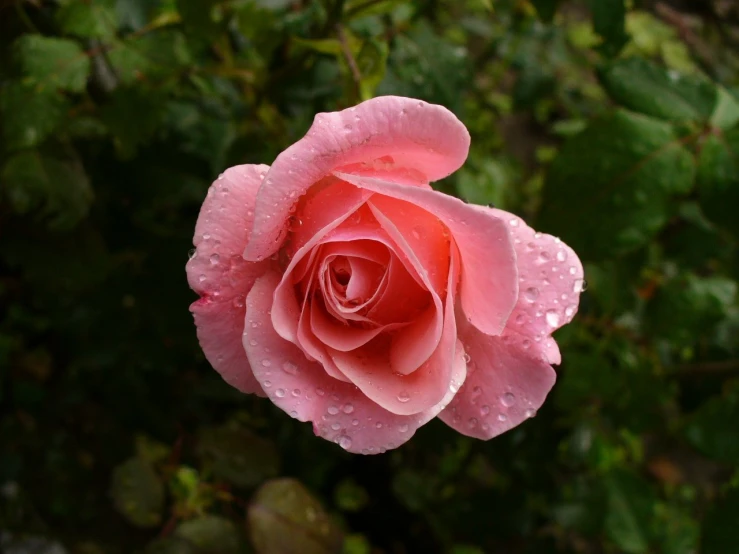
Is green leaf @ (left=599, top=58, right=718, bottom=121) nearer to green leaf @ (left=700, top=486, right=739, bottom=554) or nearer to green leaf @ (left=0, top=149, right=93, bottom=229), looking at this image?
green leaf @ (left=700, top=486, right=739, bottom=554)

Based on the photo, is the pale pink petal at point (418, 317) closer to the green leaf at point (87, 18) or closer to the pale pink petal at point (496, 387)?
the pale pink petal at point (496, 387)

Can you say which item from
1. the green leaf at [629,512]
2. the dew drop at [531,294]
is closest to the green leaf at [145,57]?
the dew drop at [531,294]

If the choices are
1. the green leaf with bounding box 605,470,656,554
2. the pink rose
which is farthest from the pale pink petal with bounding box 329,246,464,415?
the green leaf with bounding box 605,470,656,554

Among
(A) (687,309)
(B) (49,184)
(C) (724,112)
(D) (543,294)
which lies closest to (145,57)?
(B) (49,184)

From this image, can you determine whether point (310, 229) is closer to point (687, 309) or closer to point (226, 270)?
point (226, 270)

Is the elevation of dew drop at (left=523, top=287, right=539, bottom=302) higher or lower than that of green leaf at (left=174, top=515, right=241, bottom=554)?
higher

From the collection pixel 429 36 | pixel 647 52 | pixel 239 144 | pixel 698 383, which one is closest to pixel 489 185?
pixel 429 36

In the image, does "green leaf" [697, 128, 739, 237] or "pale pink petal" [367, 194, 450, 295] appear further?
"green leaf" [697, 128, 739, 237]
